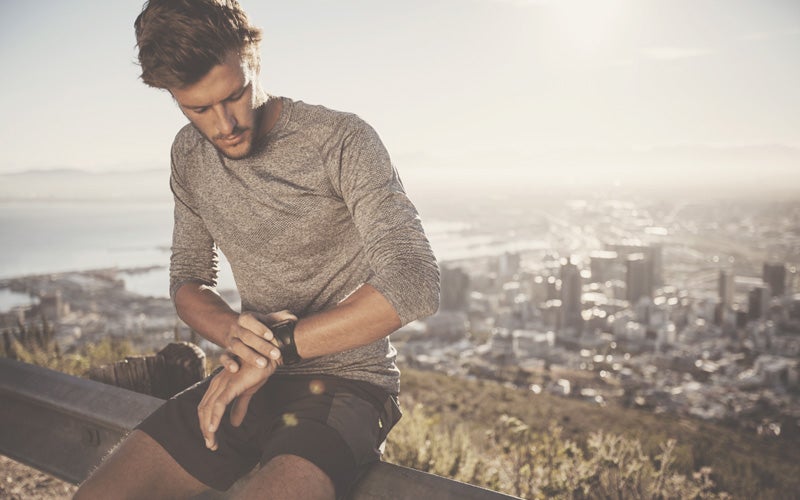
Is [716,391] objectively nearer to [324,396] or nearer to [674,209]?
[324,396]

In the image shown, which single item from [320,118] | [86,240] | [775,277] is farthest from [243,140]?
[775,277]

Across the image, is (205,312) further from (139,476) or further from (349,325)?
(349,325)

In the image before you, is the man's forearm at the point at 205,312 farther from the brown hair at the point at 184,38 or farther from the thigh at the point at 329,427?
the brown hair at the point at 184,38

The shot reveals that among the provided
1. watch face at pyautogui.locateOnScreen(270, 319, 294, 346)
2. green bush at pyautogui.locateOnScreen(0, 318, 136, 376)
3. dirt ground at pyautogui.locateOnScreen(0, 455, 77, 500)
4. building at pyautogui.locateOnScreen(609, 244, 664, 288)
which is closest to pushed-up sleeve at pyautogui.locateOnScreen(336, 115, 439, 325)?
watch face at pyautogui.locateOnScreen(270, 319, 294, 346)

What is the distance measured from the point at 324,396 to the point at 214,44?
3.25ft

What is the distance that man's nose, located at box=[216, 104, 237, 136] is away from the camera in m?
1.48

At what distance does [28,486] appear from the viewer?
2.65 m

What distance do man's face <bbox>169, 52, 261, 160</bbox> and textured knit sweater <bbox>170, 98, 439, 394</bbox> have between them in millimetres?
66

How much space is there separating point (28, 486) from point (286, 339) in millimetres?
2329

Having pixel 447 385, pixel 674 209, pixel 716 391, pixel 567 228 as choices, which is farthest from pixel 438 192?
pixel 447 385

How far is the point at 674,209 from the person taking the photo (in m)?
70.6

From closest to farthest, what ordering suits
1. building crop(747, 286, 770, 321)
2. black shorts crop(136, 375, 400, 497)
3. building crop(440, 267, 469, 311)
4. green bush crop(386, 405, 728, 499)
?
black shorts crop(136, 375, 400, 497) < green bush crop(386, 405, 728, 499) < building crop(747, 286, 770, 321) < building crop(440, 267, 469, 311)

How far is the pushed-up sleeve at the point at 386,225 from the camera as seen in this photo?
124 cm

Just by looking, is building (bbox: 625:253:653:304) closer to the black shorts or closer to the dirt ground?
the dirt ground
